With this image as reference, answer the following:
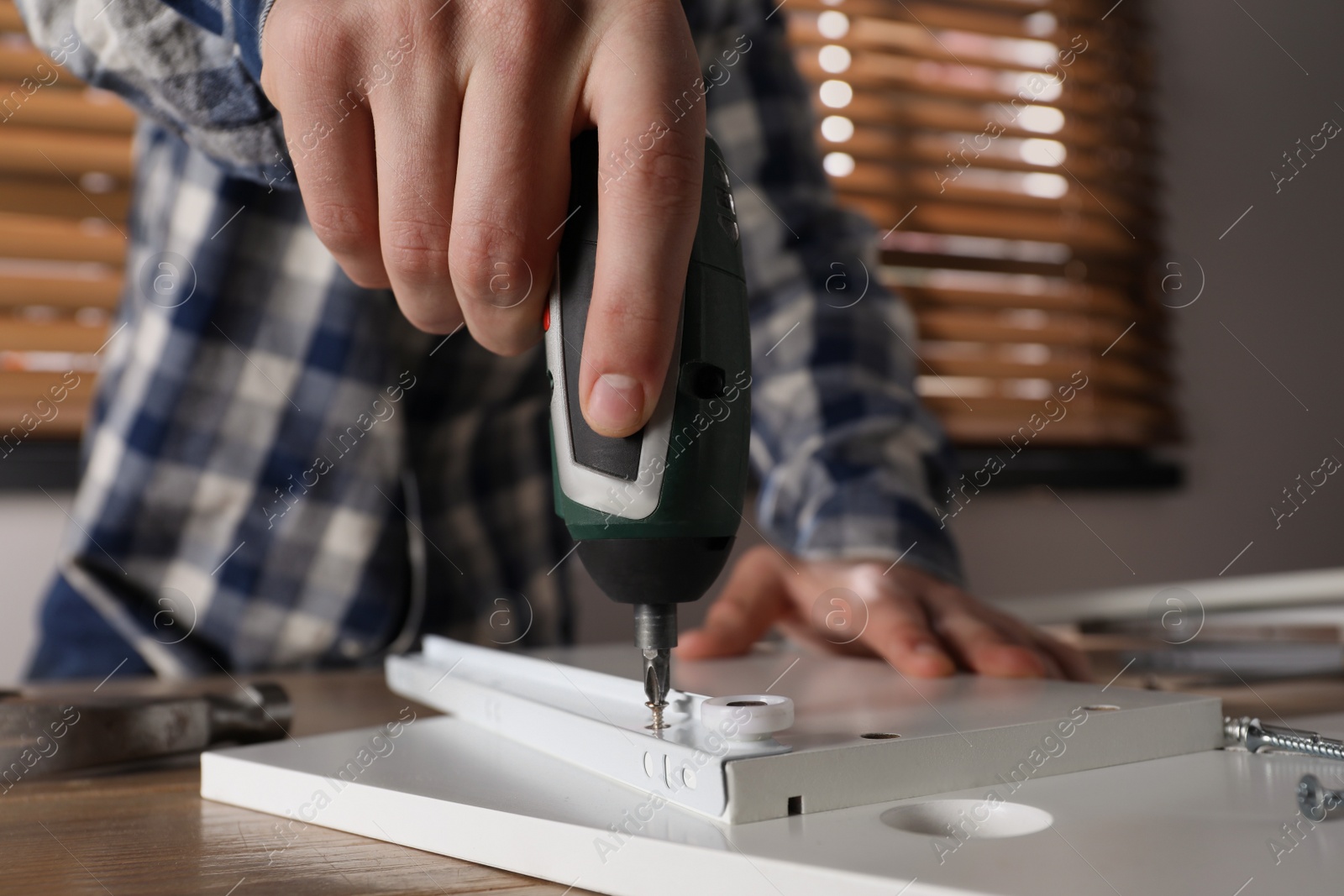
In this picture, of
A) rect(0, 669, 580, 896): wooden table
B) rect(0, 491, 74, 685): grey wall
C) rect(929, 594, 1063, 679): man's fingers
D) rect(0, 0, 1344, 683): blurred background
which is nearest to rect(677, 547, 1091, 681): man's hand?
rect(929, 594, 1063, 679): man's fingers

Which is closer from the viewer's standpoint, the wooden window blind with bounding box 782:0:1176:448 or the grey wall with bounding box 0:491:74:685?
the grey wall with bounding box 0:491:74:685

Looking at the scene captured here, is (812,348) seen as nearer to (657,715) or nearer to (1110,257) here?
(657,715)

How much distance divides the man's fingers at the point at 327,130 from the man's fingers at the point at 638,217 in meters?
0.12

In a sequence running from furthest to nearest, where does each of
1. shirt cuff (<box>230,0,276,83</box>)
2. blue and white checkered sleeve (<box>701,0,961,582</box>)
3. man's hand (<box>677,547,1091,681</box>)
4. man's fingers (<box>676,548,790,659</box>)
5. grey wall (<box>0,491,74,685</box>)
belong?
grey wall (<box>0,491,74,685</box>) < blue and white checkered sleeve (<box>701,0,961,582</box>) < man's fingers (<box>676,548,790,659</box>) < man's hand (<box>677,547,1091,681</box>) < shirt cuff (<box>230,0,276,83</box>)

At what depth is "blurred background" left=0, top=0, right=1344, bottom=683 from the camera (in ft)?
7.18

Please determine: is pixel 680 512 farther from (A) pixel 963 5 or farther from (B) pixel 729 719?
(A) pixel 963 5

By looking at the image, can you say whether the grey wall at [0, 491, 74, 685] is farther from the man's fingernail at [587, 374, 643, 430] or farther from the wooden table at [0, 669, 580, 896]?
the man's fingernail at [587, 374, 643, 430]

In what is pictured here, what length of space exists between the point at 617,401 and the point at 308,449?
792mm

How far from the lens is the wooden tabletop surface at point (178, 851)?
416mm

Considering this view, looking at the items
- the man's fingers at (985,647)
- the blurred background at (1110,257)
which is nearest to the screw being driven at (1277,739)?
the man's fingers at (985,647)

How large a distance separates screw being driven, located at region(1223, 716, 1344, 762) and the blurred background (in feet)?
4.48

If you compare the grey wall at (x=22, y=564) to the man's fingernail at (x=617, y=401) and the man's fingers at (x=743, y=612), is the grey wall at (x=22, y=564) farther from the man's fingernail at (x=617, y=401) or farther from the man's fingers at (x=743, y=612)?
the man's fingernail at (x=617, y=401)

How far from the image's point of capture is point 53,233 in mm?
1534

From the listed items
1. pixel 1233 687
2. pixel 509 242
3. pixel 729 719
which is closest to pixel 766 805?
pixel 729 719
